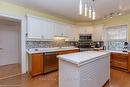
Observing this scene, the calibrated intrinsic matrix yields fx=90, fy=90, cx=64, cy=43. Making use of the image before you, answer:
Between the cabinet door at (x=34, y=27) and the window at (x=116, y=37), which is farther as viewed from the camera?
the window at (x=116, y=37)

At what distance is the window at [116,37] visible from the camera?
4172 millimetres

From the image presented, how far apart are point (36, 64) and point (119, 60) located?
3.36 meters

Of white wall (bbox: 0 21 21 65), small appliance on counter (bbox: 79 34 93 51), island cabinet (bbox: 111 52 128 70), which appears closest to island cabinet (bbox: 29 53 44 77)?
white wall (bbox: 0 21 21 65)

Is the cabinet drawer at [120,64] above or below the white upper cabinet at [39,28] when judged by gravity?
below

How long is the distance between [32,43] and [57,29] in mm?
1294

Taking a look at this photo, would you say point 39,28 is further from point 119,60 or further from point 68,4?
point 119,60

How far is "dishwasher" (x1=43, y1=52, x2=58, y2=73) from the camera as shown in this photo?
3.29 m

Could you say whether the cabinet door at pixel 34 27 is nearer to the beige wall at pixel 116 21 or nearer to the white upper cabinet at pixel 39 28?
the white upper cabinet at pixel 39 28

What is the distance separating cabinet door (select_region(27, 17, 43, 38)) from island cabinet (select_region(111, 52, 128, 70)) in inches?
130

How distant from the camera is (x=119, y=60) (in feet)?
12.5

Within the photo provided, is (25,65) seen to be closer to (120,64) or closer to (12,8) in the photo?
(12,8)

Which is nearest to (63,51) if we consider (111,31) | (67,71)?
(67,71)

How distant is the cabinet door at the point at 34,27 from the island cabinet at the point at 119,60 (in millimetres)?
3314

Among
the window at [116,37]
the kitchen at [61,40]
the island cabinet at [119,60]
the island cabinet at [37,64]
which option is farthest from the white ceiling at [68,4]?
the island cabinet at [119,60]
